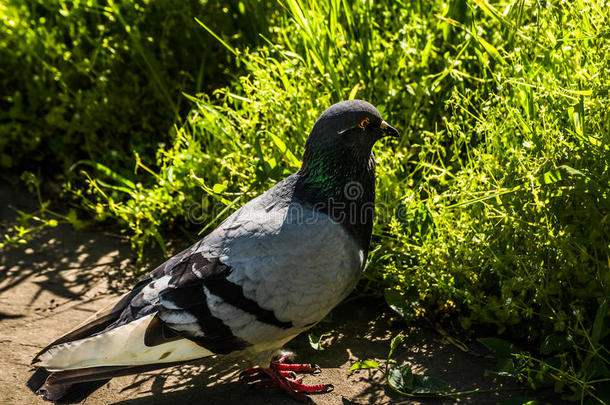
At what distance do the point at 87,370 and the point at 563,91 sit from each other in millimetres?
2061

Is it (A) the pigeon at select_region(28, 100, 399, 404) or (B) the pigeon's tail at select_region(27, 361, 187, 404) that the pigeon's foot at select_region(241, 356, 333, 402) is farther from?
(B) the pigeon's tail at select_region(27, 361, 187, 404)

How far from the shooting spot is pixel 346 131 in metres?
2.62

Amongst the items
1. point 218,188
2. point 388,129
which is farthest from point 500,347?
point 218,188

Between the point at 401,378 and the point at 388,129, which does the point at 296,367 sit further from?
the point at 388,129

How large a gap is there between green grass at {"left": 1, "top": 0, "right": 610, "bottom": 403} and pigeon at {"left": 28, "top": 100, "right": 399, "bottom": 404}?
390 millimetres

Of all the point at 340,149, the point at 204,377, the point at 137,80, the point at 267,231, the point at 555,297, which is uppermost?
the point at 137,80

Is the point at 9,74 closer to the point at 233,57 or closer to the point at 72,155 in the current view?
the point at 72,155

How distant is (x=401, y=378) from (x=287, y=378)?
1.60 feet

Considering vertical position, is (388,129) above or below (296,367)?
above

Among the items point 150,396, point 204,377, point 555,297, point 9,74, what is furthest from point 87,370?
point 9,74

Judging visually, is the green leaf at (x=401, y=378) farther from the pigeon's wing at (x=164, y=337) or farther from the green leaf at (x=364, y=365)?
the pigeon's wing at (x=164, y=337)

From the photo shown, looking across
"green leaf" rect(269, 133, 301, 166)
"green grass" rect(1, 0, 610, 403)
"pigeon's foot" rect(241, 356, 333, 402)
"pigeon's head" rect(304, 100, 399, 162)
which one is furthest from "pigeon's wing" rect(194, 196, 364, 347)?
"green leaf" rect(269, 133, 301, 166)

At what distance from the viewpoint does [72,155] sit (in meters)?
4.28

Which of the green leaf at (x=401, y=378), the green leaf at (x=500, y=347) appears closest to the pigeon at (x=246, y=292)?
the green leaf at (x=401, y=378)
